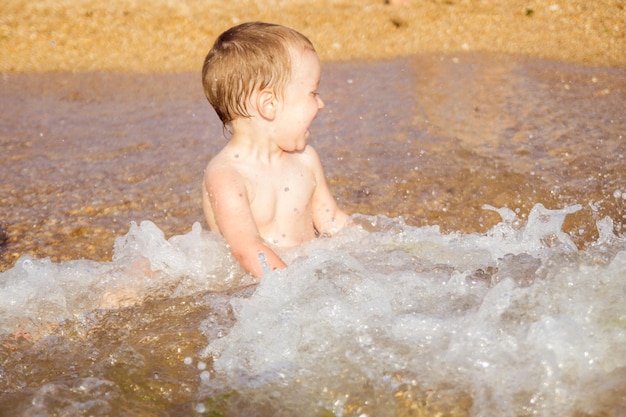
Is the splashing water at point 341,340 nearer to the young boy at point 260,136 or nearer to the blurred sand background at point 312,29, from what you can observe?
the young boy at point 260,136

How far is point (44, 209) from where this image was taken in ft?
14.7

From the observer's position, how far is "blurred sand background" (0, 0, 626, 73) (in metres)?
8.48

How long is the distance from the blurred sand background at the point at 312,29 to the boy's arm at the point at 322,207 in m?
5.04

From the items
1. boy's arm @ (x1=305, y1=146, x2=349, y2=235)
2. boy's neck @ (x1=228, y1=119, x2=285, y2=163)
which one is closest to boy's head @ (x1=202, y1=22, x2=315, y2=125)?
boy's neck @ (x1=228, y1=119, x2=285, y2=163)

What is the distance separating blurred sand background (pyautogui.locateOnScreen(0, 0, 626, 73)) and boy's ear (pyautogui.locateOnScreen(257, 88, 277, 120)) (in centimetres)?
527

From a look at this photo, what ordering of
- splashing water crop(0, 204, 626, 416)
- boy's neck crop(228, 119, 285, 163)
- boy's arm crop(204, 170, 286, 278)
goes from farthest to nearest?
boy's neck crop(228, 119, 285, 163) < boy's arm crop(204, 170, 286, 278) < splashing water crop(0, 204, 626, 416)

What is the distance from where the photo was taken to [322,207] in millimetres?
3643

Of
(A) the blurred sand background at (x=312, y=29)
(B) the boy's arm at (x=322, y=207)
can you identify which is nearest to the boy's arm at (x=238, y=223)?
(B) the boy's arm at (x=322, y=207)

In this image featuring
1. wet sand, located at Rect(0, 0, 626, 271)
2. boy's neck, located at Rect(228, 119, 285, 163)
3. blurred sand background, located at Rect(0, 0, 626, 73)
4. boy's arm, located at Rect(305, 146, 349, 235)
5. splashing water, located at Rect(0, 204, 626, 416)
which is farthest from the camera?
blurred sand background, located at Rect(0, 0, 626, 73)

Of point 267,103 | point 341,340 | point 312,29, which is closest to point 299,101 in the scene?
point 267,103

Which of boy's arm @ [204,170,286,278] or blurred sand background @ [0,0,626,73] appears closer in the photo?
boy's arm @ [204,170,286,278]

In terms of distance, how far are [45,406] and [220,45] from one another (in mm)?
1567

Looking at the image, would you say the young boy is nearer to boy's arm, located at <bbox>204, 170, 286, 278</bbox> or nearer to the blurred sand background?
boy's arm, located at <bbox>204, 170, 286, 278</bbox>

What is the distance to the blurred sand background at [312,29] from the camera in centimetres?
848
